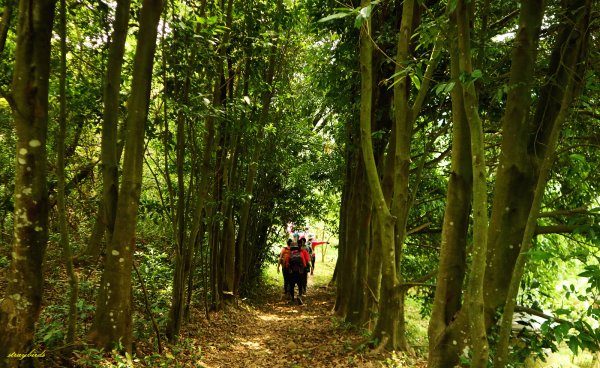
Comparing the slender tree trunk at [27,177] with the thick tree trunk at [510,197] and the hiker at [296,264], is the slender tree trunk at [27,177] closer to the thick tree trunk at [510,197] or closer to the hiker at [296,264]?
the thick tree trunk at [510,197]

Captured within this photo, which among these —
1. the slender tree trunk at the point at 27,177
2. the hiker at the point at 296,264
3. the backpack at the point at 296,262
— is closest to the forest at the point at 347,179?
the slender tree trunk at the point at 27,177

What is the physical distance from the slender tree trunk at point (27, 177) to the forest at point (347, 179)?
1cm

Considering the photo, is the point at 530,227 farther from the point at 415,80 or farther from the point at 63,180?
the point at 63,180

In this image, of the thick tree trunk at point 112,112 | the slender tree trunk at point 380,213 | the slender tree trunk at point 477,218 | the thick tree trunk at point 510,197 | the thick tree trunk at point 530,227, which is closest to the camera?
the thick tree trunk at point 530,227

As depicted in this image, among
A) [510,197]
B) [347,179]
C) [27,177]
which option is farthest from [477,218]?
[347,179]

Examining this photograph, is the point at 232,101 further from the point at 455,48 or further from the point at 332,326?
the point at 332,326

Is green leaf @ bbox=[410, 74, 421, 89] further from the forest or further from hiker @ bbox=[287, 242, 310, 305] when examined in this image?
hiker @ bbox=[287, 242, 310, 305]

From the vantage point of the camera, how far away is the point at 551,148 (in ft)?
9.96

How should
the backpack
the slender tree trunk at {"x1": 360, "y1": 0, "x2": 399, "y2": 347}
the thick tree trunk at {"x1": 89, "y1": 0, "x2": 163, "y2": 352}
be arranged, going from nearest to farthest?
the thick tree trunk at {"x1": 89, "y1": 0, "x2": 163, "y2": 352}
the slender tree trunk at {"x1": 360, "y1": 0, "x2": 399, "y2": 347}
the backpack

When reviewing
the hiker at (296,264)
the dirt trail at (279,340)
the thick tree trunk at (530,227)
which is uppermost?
the thick tree trunk at (530,227)

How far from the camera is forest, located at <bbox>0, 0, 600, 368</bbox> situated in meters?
3.87

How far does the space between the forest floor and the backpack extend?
4.06ft

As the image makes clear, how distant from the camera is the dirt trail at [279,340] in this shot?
6.94m

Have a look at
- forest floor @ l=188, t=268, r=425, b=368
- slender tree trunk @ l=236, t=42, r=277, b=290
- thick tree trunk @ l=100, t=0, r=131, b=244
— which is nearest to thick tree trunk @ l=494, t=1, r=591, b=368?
forest floor @ l=188, t=268, r=425, b=368
